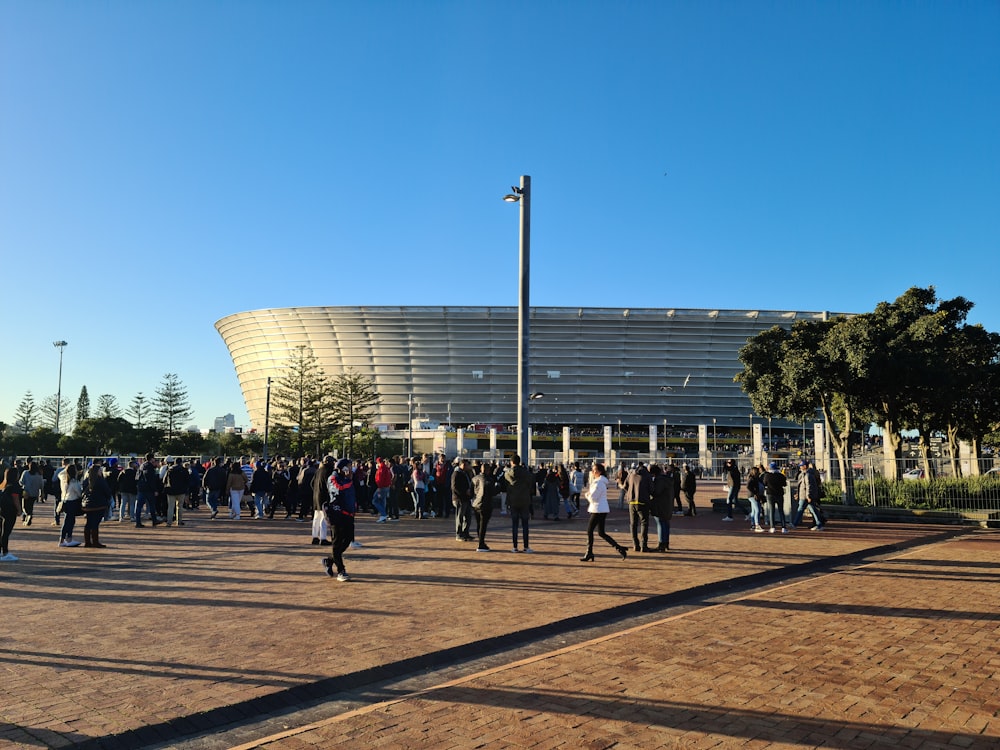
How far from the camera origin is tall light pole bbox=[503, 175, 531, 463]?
18.2 meters

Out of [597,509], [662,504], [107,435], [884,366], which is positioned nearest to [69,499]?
[597,509]

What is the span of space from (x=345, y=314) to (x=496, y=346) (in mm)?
20661

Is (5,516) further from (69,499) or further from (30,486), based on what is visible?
(30,486)

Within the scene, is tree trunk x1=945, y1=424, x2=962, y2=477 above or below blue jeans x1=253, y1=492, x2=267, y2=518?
above

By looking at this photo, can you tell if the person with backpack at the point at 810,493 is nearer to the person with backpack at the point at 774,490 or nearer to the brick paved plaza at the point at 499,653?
the person with backpack at the point at 774,490

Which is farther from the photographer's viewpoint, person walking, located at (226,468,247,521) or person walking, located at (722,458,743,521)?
person walking, located at (722,458,743,521)

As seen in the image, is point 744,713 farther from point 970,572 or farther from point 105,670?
point 970,572

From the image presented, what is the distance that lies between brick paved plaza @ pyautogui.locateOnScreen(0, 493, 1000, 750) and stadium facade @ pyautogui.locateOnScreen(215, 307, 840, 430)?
8825 cm

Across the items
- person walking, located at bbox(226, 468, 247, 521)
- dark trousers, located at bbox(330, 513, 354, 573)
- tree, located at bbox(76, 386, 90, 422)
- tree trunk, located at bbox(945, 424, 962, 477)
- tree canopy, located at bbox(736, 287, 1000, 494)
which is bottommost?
dark trousers, located at bbox(330, 513, 354, 573)

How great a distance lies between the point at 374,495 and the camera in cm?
2033

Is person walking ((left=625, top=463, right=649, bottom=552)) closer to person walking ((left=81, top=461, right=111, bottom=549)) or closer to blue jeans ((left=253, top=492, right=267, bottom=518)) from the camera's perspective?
person walking ((left=81, top=461, right=111, bottom=549))

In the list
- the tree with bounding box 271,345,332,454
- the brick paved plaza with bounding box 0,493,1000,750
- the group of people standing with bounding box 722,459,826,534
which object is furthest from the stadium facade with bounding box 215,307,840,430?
the brick paved plaza with bounding box 0,493,1000,750

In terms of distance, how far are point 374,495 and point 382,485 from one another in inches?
33.6

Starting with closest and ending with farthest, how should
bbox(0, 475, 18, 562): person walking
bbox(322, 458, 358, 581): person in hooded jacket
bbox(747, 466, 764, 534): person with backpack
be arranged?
1. bbox(322, 458, 358, 581): person in hooded jacket
2. bbox(0, 475, 18, 562): person walking
3. bbox(747, 466, 764, 534): person with backpack
